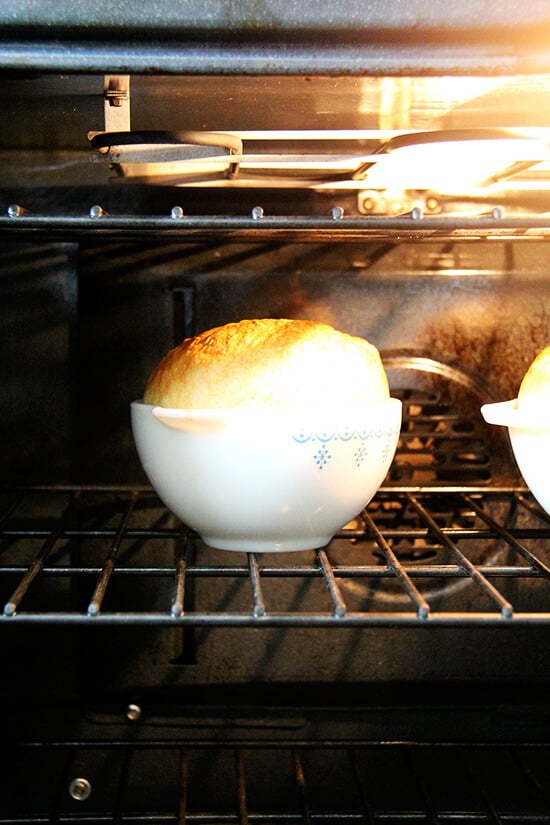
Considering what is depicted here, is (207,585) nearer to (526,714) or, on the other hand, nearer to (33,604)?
(33,604)

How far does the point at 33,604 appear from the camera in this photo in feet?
2.72

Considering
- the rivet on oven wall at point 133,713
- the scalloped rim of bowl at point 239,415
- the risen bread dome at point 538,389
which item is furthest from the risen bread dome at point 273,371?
the rivet on oven wall at point 133,713

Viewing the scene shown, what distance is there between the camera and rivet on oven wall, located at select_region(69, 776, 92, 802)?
33.4 inches

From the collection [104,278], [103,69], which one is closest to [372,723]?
[104,278]

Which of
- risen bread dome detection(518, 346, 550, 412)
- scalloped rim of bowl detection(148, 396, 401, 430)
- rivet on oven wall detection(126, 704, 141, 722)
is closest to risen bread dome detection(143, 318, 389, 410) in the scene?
scalloped rim of bowl detection(148, 396, 401, 430)

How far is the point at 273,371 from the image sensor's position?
657mm

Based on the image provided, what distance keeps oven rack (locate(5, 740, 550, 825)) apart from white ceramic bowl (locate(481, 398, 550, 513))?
283mm

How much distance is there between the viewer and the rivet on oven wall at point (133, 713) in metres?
0.85

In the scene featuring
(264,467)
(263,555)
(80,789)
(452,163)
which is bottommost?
(80,789)

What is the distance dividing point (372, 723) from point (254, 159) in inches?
19.9

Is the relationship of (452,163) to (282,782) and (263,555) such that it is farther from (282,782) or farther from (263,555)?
(282,782)

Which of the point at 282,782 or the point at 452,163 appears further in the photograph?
the point at 282,782

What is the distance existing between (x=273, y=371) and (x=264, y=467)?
7 cm

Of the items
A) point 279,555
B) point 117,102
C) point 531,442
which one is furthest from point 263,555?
point 117,102
